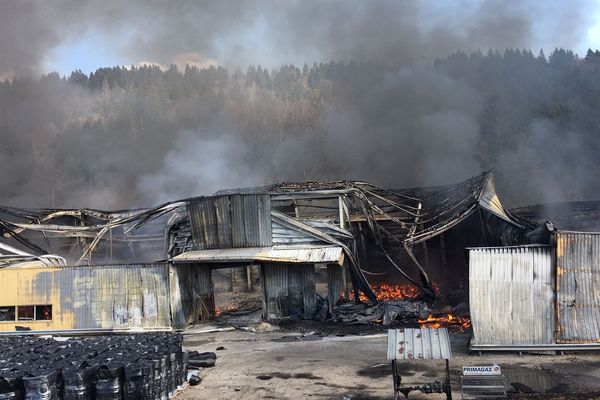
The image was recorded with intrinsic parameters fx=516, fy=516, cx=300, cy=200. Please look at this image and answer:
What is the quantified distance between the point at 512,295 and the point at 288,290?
28.7 feet

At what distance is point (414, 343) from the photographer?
8766 mm

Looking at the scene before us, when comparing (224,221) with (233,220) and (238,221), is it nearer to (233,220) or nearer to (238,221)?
(233,220)

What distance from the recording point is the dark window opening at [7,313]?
19547mm

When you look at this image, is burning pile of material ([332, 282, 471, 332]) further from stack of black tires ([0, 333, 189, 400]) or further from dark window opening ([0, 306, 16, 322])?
dark window opening ([0, 306, 16, 322])

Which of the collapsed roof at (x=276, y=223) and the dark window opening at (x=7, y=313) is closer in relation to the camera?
the collapsed roof at (x=276, y=223)

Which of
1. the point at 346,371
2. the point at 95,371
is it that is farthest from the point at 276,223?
the point at 95,371

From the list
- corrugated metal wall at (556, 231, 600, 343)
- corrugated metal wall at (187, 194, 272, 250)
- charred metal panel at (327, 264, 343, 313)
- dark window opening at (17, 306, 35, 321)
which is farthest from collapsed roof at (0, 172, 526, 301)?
corrugated metal wall at (556, 231, 600, 343)

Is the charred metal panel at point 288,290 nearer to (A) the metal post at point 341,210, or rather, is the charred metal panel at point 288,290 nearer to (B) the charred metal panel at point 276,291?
(B) the charred metal panel at point 276,291

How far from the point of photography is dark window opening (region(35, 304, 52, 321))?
1938 centimetres

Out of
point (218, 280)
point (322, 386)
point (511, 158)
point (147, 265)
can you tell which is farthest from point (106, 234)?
point (511, 158)

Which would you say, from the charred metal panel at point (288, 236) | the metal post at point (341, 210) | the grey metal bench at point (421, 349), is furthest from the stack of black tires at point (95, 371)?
the metal post at point (341, 210)

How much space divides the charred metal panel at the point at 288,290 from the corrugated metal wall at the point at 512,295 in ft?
23.7

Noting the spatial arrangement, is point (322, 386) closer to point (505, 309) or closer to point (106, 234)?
point (505, 309)

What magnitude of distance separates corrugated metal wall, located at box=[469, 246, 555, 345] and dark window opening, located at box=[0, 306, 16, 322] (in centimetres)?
1659
